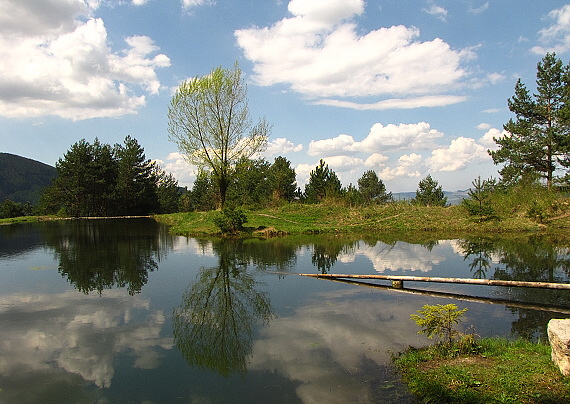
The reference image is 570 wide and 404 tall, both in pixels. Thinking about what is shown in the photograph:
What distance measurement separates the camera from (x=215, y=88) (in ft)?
103

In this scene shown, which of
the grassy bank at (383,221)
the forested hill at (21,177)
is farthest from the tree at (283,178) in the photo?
the forested hill at (21,177)

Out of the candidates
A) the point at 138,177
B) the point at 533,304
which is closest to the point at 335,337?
the point at 533,304

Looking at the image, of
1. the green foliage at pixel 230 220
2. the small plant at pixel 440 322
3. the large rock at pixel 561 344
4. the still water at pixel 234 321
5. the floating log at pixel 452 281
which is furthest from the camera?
the green foliage at pixel 230 220

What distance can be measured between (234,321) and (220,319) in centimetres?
36

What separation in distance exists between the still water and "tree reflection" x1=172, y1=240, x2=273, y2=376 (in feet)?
0.12

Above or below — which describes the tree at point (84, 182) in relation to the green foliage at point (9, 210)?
above

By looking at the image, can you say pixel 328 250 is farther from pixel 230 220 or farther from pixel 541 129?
pixel 541 129

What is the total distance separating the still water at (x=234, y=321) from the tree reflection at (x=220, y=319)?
0.12ft

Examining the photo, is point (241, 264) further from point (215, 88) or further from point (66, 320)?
point (215, 88)

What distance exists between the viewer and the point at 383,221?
Result: 27.0 meters

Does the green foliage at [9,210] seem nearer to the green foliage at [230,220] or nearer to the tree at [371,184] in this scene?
the green foliage at [230,220]

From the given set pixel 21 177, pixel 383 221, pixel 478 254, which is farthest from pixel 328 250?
pixel 21 177

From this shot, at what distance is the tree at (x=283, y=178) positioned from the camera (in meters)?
47.2

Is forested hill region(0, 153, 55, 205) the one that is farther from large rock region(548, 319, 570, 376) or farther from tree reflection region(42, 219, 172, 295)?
large rock region(548, 319, 570, 376)
